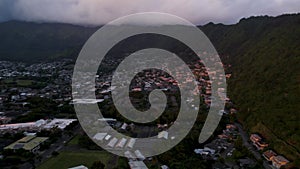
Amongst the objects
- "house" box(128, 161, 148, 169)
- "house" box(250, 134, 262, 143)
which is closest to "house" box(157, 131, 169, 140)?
"house" box(128, 161, 148, 169)

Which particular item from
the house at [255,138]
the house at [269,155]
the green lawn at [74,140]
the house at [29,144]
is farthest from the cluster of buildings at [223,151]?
the house at [29,144]

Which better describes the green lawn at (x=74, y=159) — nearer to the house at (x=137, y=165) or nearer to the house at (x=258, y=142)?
the house at (x=137, y=165)

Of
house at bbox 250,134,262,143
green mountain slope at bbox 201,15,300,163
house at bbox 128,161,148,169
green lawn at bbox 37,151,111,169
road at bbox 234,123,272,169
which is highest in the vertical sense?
green mountain slope at bbox 201,15,300,163

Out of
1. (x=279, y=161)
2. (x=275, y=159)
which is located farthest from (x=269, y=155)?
(x=279, y=161)

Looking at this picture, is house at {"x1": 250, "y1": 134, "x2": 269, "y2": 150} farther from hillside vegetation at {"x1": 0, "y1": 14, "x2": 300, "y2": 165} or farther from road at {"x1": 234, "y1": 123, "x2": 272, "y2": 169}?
hillside vegetation at {"x1": 0, "y1": 14, "x2": 300, "y2": 165}

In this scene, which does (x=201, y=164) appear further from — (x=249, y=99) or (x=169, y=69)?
(x=169, y=69)

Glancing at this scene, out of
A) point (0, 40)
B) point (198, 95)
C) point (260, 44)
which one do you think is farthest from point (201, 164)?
point (0, 40)
